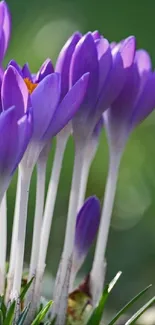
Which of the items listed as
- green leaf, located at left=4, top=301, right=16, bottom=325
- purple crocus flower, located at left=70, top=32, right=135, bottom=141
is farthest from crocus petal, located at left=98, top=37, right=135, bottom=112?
green leaf, located at left=4, top=301, right=16, bottom=325

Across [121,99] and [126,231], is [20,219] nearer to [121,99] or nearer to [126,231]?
[121,99]

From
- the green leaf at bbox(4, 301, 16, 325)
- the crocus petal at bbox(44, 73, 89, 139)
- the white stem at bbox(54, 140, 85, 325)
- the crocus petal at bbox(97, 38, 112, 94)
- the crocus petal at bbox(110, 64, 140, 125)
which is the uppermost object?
the crocus petal at bbox(97, 38, 112, 94)

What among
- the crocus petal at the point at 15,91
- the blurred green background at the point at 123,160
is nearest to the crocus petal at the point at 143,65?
the crocus petal at the point at 15,91

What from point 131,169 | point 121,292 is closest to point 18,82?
point 121,292

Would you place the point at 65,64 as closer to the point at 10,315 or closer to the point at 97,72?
the point at 97,72

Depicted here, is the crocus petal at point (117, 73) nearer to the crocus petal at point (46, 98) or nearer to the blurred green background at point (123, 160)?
the crocus petal at point (46, 98)

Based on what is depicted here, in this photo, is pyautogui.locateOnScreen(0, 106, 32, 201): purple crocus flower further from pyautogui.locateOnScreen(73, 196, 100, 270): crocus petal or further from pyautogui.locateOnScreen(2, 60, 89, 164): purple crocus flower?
pyautogui.locateOnScreen(73, 196, 100, 270): crocus petal
